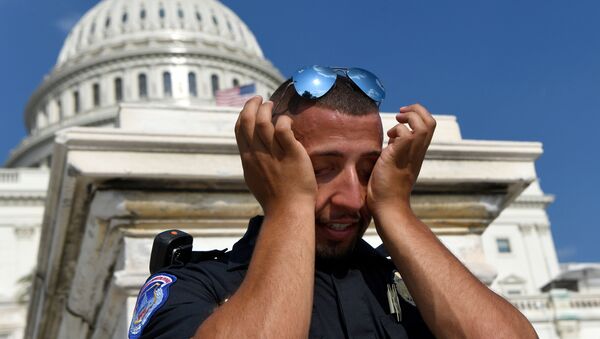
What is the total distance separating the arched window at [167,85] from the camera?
5455cm

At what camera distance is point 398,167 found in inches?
61.9

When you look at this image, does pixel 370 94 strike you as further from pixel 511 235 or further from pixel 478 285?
pixel 511 235

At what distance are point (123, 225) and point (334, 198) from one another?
74.6 inches

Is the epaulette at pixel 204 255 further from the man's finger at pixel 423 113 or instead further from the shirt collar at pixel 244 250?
the man's finger at pixel 423 113

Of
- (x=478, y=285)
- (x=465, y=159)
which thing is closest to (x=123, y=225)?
(x=465, y=159)

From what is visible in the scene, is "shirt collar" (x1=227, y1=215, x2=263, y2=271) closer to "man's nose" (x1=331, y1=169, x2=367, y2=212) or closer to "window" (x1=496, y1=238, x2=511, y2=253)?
"man's nose" (x1=331, y1=169, x2=367, y2=212)

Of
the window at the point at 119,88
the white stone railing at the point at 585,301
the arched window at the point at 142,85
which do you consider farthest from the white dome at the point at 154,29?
the white stone railing at the point at 585,301

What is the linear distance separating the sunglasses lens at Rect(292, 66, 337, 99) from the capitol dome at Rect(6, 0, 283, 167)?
5082 cm

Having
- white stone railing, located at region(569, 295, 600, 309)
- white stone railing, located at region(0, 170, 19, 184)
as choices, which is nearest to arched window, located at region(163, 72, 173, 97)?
white stone railing, located at region(0, 170, 19, 184)

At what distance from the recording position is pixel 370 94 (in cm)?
166

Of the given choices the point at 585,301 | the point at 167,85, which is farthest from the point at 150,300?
the point at 167,85

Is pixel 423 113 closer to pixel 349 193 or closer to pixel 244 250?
pixel 349 193

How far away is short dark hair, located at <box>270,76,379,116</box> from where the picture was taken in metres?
1.61

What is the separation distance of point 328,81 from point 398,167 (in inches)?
9.7
